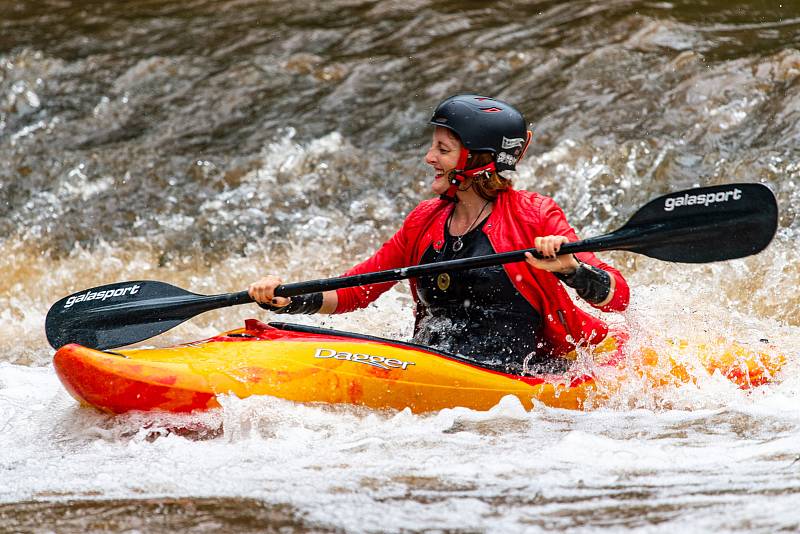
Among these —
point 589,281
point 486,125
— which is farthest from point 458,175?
point 589,281

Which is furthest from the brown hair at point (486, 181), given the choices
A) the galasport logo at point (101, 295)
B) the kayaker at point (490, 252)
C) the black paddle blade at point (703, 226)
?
the galasport logo at point (101, 295)

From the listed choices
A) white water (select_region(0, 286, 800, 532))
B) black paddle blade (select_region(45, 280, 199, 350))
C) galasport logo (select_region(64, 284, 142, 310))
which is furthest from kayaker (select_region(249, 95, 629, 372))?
galasport logo (select_region(64, 284, 142, 310))

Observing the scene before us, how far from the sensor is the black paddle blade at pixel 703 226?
150 inches

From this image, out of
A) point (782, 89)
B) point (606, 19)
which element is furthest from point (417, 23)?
point (782, 89)

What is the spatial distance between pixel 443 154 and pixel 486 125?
0.65 ft

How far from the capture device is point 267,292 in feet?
13.7

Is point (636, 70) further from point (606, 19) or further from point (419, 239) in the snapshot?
point (419, 239)

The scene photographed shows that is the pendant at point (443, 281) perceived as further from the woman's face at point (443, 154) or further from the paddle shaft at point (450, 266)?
the woman's face at point (443, 154)

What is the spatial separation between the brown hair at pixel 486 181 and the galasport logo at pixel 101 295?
1503 millimetres

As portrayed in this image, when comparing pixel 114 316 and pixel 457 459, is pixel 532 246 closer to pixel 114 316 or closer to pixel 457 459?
pixel 457 459

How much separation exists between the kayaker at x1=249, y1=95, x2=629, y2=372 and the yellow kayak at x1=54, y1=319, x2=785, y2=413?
0.13 metres

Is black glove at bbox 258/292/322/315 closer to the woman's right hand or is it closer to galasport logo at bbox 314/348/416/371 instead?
the woman's right hand

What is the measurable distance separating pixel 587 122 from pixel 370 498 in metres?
4.88

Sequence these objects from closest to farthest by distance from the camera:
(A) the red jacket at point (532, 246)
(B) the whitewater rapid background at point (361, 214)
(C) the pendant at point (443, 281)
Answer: (B) the whitewater rapid background at point (361, 214)
(A) the red jacket at point (532, 246)
(C) the pendant at point (443, 281)
